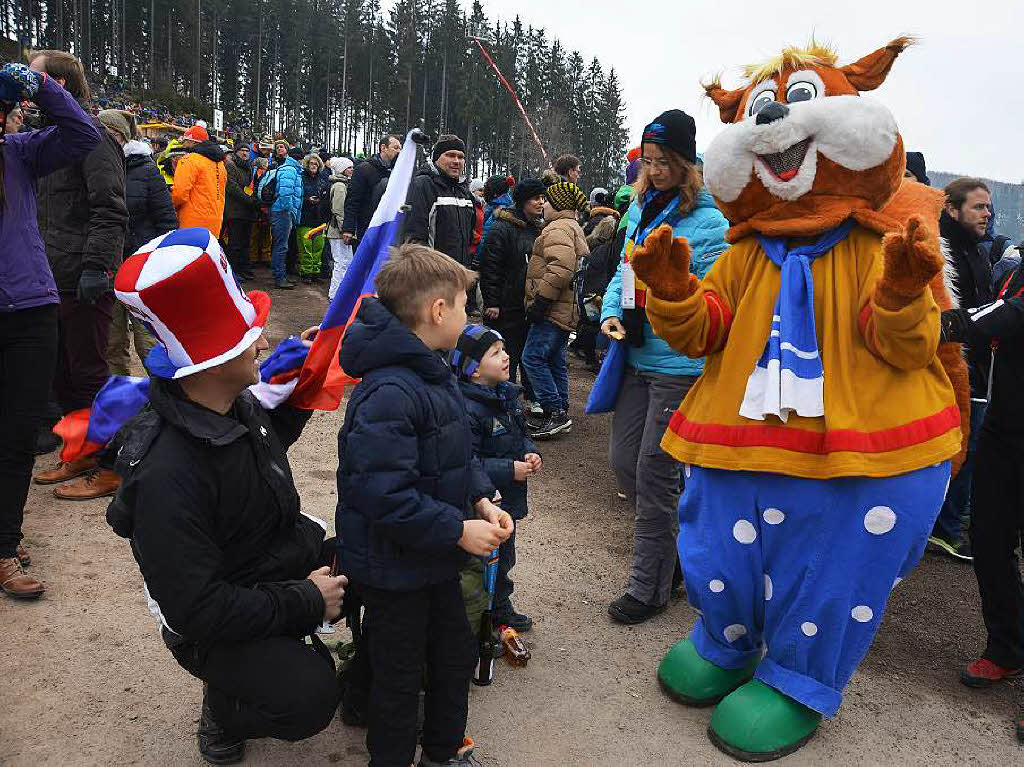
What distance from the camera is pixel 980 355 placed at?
4.25 meters

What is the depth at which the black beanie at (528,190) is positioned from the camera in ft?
21.8

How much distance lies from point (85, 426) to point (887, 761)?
409 centimetres

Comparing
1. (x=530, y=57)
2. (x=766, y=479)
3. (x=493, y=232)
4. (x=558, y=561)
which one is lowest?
(x=558, y=561)

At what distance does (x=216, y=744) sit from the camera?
8.04 feet

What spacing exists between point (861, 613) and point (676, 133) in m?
2.07

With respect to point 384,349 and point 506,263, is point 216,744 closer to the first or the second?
point 384,349

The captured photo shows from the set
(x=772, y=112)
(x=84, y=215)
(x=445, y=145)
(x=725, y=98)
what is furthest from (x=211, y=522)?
(x=445, y=145)

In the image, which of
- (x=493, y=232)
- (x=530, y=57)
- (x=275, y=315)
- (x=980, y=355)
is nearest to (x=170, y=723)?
(x=980, y=355)

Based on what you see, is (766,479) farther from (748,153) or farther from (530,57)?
(530,57)

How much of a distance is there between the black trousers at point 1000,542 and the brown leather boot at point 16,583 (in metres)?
3.91

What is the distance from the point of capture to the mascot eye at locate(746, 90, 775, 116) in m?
2.79

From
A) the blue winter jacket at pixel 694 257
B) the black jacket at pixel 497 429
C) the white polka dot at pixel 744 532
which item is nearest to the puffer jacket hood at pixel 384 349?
the black jacket at pixel 497 429

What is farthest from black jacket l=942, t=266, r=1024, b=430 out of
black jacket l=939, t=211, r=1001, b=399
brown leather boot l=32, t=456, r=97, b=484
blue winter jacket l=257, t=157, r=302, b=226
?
blue winter jacket l=257, t=157, r=302, b=226

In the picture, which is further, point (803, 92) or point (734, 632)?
Answer: point (734, 632)
